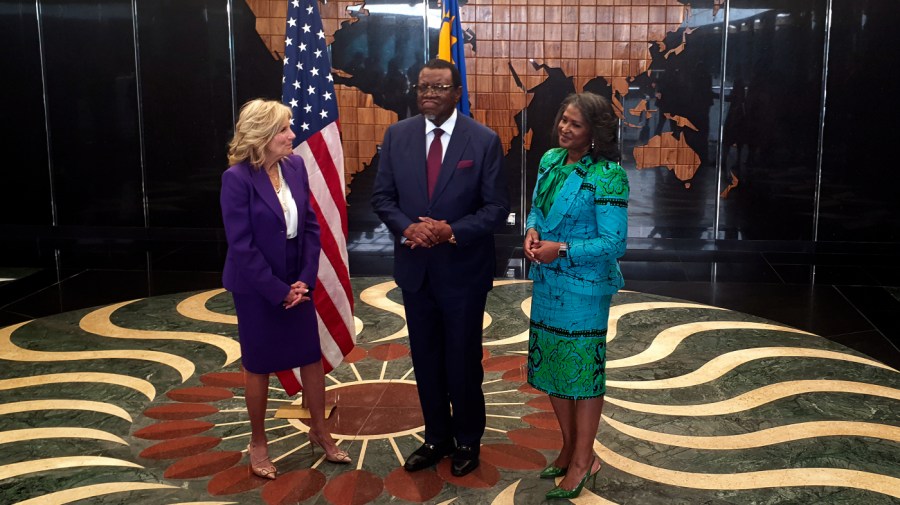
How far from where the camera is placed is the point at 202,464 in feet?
13.4

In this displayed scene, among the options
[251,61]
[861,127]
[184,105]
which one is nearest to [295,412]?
[251,61]

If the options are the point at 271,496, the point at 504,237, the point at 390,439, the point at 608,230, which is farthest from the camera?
the point at 504,237

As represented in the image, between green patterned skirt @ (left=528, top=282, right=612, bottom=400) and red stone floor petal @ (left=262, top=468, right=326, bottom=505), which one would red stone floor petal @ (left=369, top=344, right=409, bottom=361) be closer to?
red stone floor petal @ (left=262, top=468, right=326, bottom=505)

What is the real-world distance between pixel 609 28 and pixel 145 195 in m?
5.41

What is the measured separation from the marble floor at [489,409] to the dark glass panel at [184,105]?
2871 mm

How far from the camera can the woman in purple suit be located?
3.70m

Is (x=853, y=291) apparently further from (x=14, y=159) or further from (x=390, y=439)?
(x=14, y=159)

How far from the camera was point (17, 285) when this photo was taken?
7.78m

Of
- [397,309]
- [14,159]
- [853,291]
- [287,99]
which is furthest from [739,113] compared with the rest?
[14,159]

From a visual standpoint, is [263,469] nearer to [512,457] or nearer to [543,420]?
[512,457]

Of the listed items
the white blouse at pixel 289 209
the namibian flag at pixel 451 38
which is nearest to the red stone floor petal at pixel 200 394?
the white blouse at pixel 289 209

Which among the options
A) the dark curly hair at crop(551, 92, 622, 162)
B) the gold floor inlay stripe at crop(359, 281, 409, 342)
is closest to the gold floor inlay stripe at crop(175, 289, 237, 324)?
the gold floor inlay stripe at crop(359, 281, 409, 342)

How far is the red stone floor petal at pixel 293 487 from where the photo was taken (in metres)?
3.73

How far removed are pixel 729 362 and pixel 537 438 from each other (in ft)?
5.85
